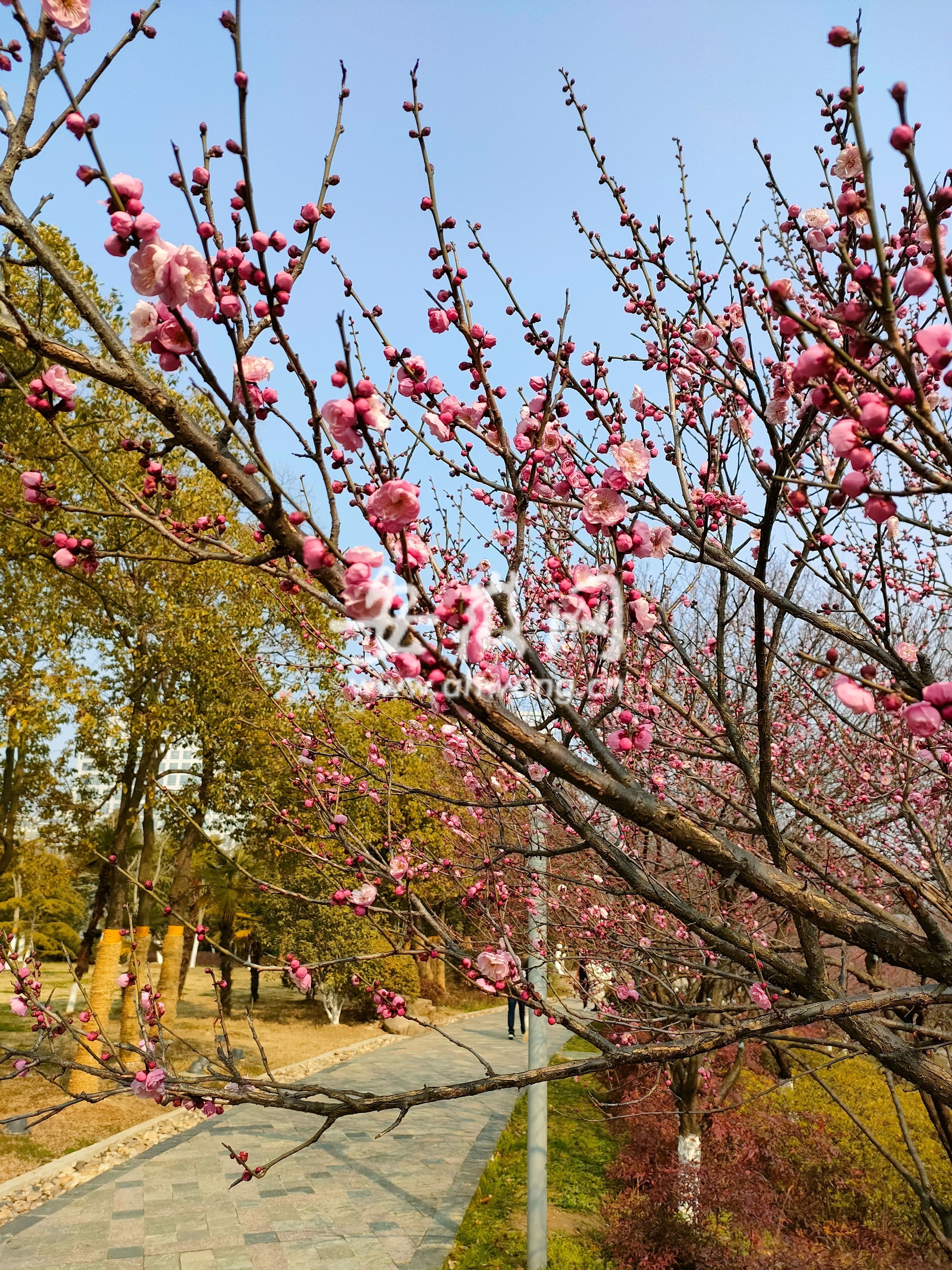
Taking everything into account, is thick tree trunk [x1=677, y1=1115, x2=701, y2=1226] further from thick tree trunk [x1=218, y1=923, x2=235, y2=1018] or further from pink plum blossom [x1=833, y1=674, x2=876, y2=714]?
thick tree trunk [x1=218, y1=923, x2=235, y2=1018]

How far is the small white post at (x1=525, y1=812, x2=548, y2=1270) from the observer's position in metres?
5.61

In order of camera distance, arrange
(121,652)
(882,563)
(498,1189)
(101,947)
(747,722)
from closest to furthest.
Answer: (882,563) → (747,722) → (498,1189) → (101,947) → (121,652)

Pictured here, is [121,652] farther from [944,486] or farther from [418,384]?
[944,486]

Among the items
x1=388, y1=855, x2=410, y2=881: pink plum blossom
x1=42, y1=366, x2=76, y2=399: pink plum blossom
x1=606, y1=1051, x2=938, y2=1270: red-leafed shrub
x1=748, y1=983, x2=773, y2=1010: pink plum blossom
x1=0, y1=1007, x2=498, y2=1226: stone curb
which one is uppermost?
x1=42, y1=366, x2=76, y2=399: pink plum blossom

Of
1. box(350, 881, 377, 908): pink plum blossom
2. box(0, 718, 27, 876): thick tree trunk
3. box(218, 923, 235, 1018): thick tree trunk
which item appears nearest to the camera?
box(350, 881, 377, 908): pink plum blossom

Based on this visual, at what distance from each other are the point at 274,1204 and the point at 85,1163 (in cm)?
233

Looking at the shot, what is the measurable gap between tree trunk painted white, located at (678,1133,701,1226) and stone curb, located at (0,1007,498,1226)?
14.8 feet

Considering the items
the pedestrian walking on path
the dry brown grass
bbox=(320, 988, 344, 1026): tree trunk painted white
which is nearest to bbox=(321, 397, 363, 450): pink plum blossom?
the dry brown grass

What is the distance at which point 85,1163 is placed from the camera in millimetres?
8156

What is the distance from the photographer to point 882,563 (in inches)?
111

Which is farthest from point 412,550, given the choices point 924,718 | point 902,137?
point 902,137

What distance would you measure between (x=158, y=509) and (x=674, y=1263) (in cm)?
713

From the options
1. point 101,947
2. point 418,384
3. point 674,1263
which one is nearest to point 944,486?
point 418,384

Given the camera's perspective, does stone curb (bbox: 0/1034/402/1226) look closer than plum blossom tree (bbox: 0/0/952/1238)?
No
